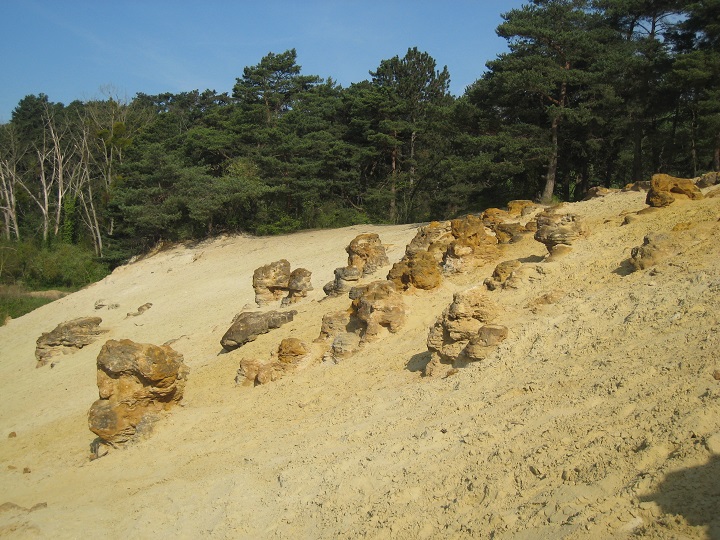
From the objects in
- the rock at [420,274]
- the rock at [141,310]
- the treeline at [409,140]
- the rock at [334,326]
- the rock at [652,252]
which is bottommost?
the rock at [141,310]

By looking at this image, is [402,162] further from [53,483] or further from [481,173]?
[53,483]

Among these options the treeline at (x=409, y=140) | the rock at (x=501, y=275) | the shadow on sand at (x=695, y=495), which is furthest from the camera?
the treeline at (x=409, y=140)

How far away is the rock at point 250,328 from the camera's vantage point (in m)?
12.0

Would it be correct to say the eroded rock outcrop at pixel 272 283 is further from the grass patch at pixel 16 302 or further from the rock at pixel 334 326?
the grass patch at pixel 16 302

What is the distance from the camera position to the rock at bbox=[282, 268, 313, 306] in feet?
48.7

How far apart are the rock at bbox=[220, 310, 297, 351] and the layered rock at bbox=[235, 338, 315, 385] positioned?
1997 millimetres

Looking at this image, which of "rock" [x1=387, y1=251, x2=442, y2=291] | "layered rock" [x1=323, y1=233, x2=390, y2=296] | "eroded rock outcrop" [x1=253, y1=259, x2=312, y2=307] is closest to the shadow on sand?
"rock" [x1=387, y1=251, x2=442, y2=291]

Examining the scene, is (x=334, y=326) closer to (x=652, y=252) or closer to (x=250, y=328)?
(x=250, y=328)

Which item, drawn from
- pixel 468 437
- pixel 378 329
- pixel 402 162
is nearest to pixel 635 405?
pixel 468 437

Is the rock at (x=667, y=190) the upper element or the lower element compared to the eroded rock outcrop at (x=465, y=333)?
upper

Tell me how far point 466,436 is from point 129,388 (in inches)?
217

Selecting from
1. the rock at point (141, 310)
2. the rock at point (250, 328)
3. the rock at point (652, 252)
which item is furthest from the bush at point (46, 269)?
the rock at point (652, 252)

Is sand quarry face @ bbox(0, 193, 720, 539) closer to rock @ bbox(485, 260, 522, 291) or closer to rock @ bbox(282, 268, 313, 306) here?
rock @ bbox(485, 260, 522, 291)

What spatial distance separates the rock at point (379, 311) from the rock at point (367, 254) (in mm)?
3968
